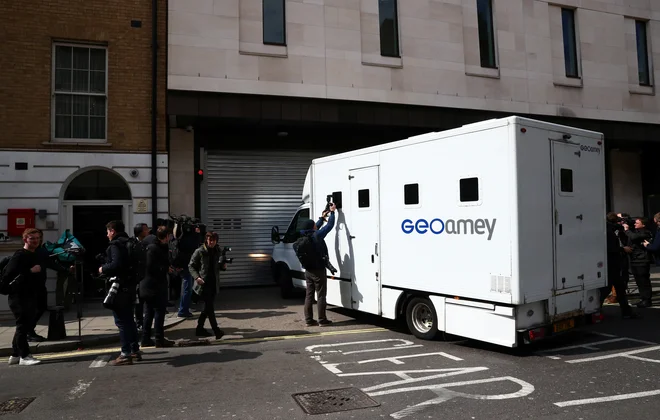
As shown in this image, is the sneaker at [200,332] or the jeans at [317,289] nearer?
the sneaker at [200,332]

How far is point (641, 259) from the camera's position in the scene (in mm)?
9688

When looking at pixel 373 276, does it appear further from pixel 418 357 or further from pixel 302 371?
pixel 302 371

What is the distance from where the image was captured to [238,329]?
8594 millimetres

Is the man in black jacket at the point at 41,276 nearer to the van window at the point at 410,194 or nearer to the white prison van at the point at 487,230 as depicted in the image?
the white prison van at the point at 487,230

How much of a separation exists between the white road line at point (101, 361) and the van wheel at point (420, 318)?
14.3 feet

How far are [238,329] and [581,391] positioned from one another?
18.2 feet

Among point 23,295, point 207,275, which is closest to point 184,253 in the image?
point 207,275

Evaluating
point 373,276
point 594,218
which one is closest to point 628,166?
point 594,218

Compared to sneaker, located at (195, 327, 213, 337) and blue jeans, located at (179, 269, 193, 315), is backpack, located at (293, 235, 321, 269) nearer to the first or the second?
sneaker, located at (195, 327, 213, 337)

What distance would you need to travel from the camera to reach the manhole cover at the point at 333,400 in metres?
4.61

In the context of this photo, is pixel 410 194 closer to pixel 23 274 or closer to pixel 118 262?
pixel 118 262

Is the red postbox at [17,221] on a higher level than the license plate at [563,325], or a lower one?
higher

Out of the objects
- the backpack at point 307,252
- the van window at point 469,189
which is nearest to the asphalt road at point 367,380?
the backpack at point 307,252

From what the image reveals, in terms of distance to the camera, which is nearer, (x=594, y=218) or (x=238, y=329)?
(x=594, y=218)
